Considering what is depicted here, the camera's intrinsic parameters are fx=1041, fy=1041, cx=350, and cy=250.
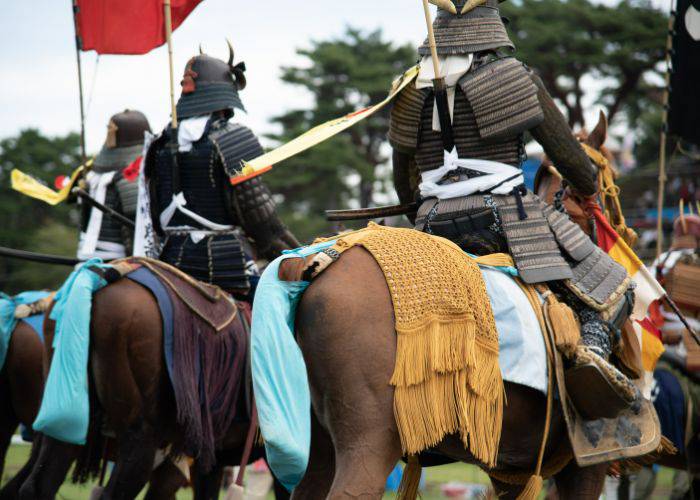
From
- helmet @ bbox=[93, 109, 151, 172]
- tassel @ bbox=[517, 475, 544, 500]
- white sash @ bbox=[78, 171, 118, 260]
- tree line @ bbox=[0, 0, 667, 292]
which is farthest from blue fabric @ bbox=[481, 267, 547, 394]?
tree line @ bbox=[0, 0, 667, 292]

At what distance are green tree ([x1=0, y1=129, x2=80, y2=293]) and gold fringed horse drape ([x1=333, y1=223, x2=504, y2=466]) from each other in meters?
22.4

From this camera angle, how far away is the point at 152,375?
5.72 m

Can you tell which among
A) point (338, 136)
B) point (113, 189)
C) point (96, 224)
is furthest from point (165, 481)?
point (338, 136)

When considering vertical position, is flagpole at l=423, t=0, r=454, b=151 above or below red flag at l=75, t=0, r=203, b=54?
below

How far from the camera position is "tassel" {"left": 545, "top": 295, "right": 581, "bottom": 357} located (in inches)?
172

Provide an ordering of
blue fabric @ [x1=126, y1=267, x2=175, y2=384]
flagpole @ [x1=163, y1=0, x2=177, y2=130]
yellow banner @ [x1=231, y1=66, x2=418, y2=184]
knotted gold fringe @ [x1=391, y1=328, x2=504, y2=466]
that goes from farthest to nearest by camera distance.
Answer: blue fabric @ [x1=126, y1=267, x2=175, y2=384] < flagpole @ [x1=163, y1=0, x2=177, y2=130] < yellow banner @ [x1=231, y1=66, x2=418, y2=184] < knotted gold fringe @ [x1=391, y1=328, x2=504, y2=466]

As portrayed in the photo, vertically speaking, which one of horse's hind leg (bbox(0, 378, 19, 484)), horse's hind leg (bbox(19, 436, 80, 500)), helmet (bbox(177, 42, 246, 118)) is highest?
helmet (bbox(177, 42, 246, 118))

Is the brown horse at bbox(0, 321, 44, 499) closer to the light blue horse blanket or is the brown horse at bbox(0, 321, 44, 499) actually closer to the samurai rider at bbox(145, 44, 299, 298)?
the samurai rider at bbox(145, 44, 299, 298)

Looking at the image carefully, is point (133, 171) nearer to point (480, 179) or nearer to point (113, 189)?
point (113, 189)

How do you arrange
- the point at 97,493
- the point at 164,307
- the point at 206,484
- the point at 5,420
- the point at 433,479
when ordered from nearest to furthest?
the point at 164,307 → the point at 97,493 → the point at 206,484 → the point at 5,420 → the point at 433,479

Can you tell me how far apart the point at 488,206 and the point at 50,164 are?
28037mm

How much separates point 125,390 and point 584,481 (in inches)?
97.4

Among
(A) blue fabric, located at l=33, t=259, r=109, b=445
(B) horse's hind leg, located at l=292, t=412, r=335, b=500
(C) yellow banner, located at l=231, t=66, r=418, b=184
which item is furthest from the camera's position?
(A) blue fabric, located at l=33, t=259, r=109, b=445

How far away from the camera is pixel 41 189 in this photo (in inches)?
316
